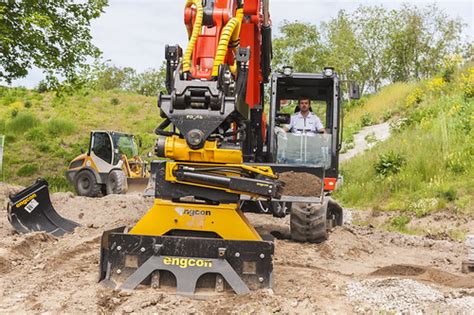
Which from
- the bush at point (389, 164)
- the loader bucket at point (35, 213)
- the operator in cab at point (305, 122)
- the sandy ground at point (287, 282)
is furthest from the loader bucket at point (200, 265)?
the bush at point (389, 164)

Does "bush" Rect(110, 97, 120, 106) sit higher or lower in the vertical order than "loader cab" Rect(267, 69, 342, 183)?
higher

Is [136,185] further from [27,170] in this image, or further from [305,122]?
[305,122]

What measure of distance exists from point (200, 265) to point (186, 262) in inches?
4.6

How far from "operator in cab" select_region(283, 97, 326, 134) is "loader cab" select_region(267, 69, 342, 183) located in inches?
1.3

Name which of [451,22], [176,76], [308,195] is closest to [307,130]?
[308,195]

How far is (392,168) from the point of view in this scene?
14680 mm

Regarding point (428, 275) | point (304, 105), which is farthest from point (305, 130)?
point (428, 275)

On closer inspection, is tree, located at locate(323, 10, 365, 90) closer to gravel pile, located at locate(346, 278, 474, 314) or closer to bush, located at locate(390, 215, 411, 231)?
bush, located at locate(390, 215, 411, 231)

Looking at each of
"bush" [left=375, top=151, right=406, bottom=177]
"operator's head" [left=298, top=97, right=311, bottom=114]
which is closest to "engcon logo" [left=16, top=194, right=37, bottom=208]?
"operator's head" [left=298, top=97, right=311, bottom=114]

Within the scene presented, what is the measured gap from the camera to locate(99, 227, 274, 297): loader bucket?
4.79 meters

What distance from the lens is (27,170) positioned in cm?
2184

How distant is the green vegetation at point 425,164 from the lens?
1223 centimetres

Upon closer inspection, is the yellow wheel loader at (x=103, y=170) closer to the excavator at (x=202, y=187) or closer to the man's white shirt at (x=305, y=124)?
the man's white shirt at (x=305, y=124)

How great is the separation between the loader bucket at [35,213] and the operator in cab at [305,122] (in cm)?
344
